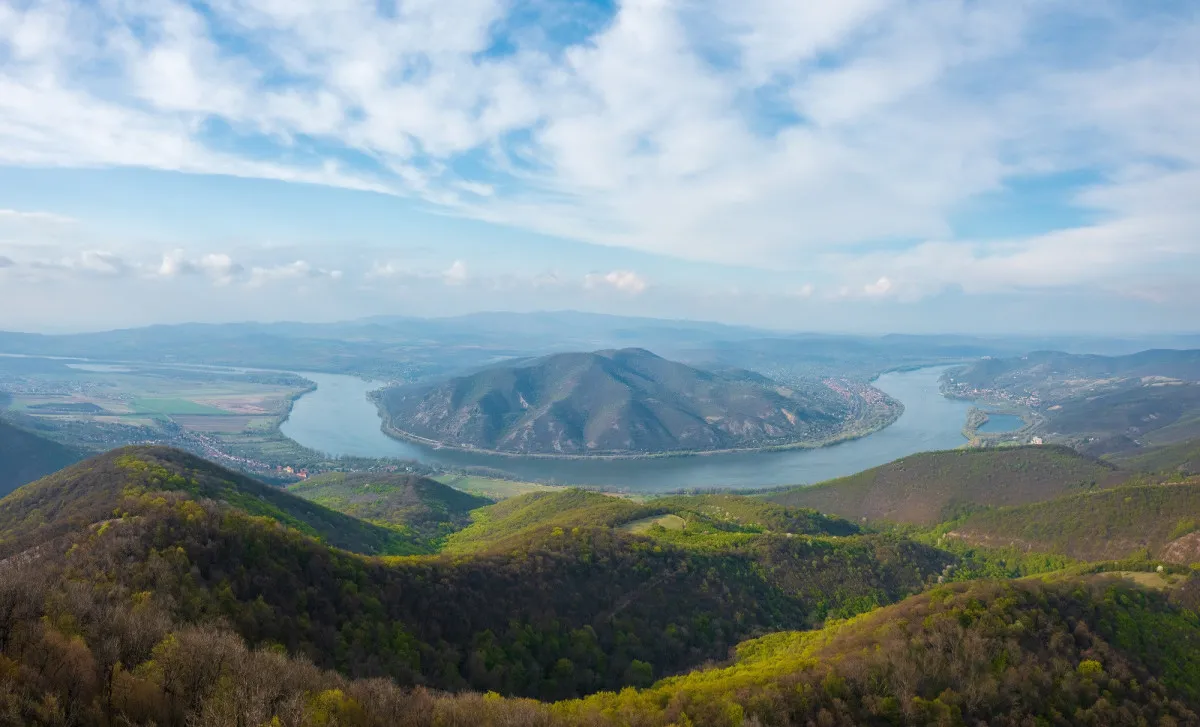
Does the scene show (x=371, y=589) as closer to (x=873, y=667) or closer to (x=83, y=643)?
(x=83, y=643)

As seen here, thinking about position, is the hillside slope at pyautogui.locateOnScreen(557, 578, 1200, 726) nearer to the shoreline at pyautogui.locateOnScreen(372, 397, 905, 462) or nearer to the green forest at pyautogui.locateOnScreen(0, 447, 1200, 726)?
the green forest at pyautogui.locateOnScreen(0, 447, 1200, 726)

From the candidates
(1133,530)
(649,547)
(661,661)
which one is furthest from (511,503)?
(1133,530)

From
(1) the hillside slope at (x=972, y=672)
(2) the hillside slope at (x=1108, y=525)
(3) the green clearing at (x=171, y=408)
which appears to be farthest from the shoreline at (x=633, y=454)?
(1) the hillside slope at (x=972, y=672)

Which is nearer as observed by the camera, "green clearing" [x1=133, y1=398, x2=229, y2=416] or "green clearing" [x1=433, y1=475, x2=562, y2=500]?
"green clearing" [x1=433, y1=475, x2=562, y2=500]

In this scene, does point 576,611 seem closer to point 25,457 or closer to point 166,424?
point 25,457

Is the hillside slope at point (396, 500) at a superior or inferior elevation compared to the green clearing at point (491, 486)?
superior

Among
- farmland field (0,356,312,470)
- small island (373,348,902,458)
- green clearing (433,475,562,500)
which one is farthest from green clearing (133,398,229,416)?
green clearing (433,475,562,500)

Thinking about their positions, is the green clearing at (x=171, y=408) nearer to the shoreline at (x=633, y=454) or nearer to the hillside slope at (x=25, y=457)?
the shoreline at (x=633, y=454)
